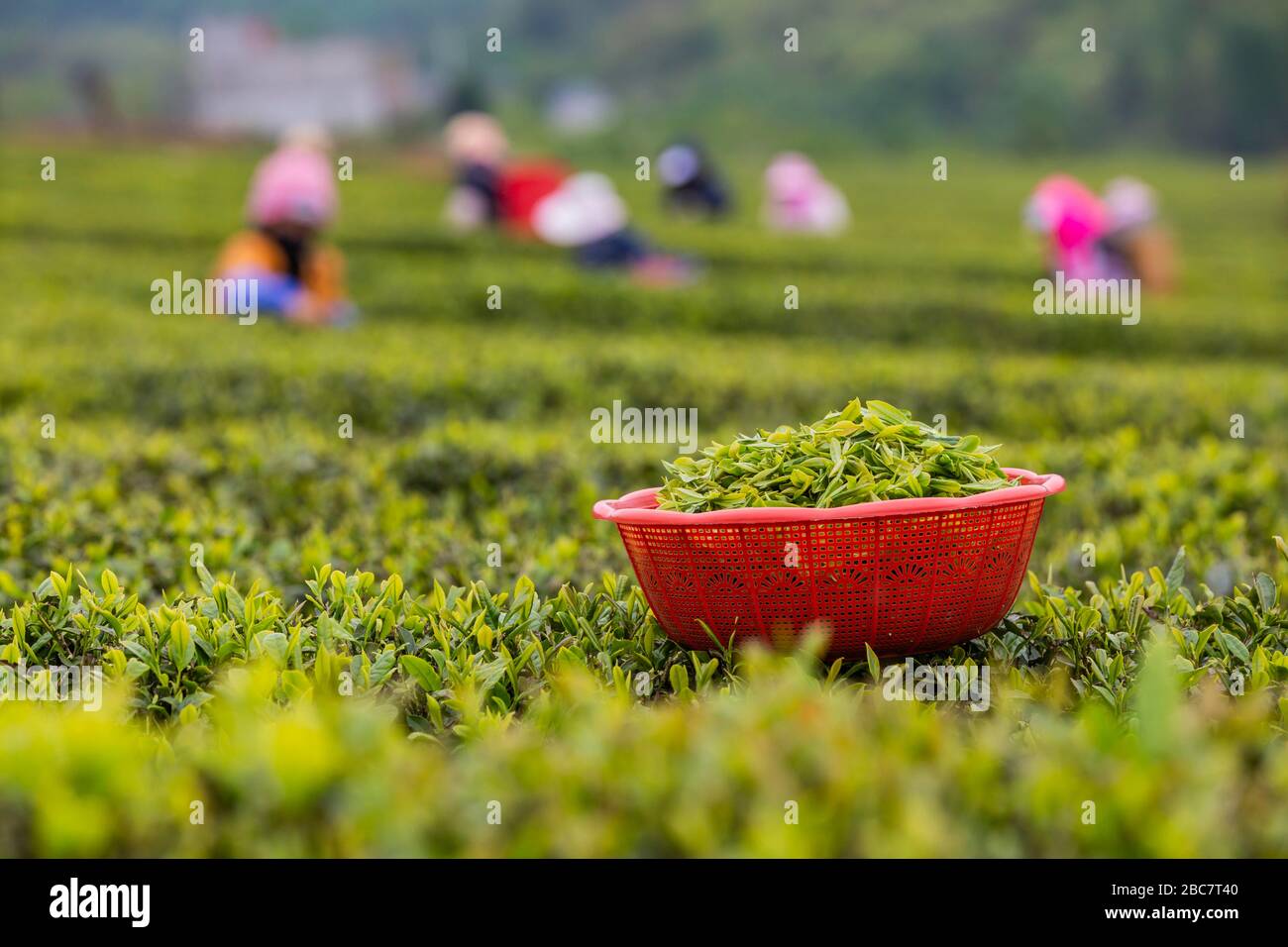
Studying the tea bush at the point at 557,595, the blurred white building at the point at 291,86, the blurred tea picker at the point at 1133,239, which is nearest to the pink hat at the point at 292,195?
the tea bush at the point at 557,595

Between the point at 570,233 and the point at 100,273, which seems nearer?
the point at 100,273

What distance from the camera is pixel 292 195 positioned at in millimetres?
12477

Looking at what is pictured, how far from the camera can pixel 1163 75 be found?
56.5 m

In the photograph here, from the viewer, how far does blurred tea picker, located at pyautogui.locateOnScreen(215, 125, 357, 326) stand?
1186cm

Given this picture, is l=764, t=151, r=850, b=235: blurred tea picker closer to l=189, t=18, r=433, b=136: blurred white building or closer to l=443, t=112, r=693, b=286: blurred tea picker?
l=443, t=112, r=693, b=286: blurred tea picker

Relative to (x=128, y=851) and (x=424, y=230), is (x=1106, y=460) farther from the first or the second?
(x=424, y=230)

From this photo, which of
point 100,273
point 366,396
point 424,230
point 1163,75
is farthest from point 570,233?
point 1163,75

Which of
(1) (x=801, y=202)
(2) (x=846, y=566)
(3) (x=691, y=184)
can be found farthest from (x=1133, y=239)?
(2) (x=846, y=566)

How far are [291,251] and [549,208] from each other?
4.85 metres

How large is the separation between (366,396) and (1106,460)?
4.89 meters

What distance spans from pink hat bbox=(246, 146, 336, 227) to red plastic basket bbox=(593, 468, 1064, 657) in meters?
10.2

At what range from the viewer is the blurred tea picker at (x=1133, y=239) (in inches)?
600

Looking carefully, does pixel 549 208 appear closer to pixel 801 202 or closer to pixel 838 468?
pixel 801 202
